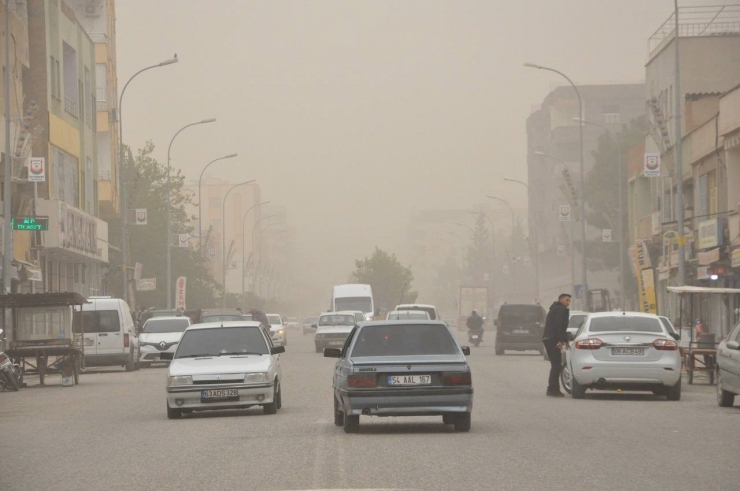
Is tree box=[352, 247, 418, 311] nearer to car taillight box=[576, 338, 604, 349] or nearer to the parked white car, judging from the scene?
the parked white car

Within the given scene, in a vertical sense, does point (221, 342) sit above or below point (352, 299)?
below

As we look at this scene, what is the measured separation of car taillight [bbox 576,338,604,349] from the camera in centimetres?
2428

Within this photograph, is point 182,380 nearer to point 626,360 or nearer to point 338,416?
point 338,416

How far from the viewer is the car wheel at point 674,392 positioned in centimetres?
2453

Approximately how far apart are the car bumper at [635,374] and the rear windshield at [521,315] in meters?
26.2

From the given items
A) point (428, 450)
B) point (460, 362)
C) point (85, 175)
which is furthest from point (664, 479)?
point (85, 175)

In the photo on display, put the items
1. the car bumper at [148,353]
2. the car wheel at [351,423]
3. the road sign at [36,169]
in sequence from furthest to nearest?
1. the road sign at [36,169]
2. the car bumper at [148,353]
3. the car wheel at [351,423]

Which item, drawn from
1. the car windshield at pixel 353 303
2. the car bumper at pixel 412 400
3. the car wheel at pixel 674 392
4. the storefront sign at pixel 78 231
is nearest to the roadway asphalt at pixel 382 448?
the car bumper at pixel 412 400

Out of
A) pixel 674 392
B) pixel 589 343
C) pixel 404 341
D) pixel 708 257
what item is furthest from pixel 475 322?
pixel 404 341

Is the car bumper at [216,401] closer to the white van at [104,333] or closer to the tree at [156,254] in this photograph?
the white van at [104,333]

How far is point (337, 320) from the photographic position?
54.4 m

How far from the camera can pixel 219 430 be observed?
18672 millimetres

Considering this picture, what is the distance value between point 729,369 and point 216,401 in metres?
→ 7.88

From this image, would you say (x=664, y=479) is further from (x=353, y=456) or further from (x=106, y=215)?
(x=106, y=215)
